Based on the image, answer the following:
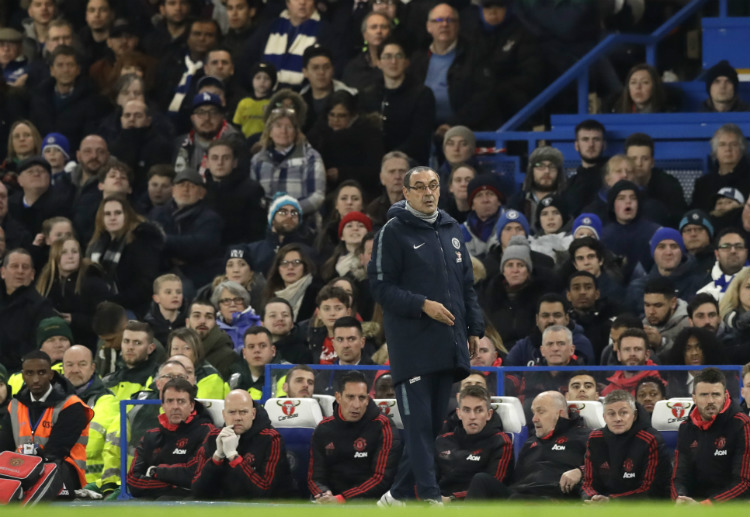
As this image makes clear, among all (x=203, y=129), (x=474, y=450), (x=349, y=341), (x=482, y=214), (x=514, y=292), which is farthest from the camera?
(x=203, y=129)

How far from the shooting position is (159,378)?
13.0m

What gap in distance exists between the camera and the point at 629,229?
1488cm

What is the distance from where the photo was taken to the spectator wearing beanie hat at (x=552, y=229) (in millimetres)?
14711

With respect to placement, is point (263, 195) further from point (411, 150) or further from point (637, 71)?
point (637, 71)

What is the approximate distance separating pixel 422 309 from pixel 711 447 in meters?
2.84

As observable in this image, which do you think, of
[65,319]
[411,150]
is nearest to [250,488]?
[65,319]

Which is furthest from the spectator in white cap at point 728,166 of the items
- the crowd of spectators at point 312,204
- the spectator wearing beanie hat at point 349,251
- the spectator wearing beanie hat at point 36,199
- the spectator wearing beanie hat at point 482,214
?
the spectator wearing beanie hat at point 36,199

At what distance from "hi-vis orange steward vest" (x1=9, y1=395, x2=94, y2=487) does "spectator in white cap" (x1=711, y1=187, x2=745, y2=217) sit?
5.65 meters

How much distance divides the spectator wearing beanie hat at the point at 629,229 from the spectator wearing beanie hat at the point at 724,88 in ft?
6.19

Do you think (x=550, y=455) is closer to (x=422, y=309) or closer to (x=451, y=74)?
(x=422, y=309)

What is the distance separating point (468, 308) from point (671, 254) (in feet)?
15.8

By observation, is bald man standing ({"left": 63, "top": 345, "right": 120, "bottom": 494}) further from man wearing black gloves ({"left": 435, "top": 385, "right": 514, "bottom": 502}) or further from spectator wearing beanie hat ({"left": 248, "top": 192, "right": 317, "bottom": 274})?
man wearing black gloves ({"left": 435, "top": 385, "right": 514, "bottom": 502})

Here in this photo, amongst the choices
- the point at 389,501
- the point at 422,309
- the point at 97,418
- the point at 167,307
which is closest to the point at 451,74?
the point at 167,307

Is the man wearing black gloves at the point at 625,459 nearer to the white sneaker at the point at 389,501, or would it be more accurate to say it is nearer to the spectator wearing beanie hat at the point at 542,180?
the white sneaker at the point at 389,501
